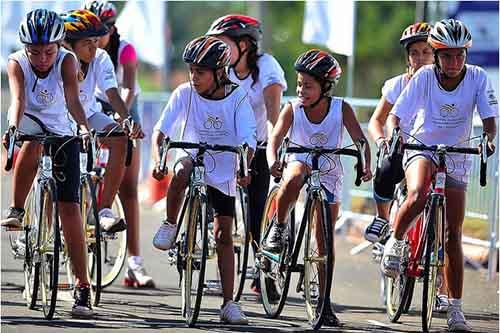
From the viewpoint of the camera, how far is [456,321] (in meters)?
10.8

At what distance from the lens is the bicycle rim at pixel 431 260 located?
10320 mm

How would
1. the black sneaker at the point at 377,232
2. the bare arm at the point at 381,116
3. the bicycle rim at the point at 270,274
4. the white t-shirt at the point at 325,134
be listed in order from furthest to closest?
the black sneaker at the point at 377,232 < the bare arm at the point at 381,116 < the bicycle rim at the point at 270,274 < the white t-shirt at the point at 325,134

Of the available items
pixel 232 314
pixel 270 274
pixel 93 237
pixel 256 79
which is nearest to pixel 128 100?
pixel 256 79

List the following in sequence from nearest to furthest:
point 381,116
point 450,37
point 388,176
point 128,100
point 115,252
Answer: point 450,37
point 388,176
point 381,116
point 128,100
point 115,252

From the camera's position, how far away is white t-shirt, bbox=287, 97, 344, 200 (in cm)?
1098

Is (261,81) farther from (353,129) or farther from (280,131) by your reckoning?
(353,129)

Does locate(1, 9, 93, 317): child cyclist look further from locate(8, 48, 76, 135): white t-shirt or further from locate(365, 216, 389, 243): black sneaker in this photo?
locate(365, 216, 389, 243): black sneaker

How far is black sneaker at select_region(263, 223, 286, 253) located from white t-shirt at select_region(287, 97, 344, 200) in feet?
1.54

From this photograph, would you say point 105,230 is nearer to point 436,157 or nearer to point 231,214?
point 231,214

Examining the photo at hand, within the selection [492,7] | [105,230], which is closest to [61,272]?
Result: [105,230]

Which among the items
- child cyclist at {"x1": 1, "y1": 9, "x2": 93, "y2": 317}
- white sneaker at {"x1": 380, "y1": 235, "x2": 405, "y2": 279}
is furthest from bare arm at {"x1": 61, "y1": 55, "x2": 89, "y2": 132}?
white sneaker at {"x1": 380, "y1": 235, "x2": 405, "y2": 279}

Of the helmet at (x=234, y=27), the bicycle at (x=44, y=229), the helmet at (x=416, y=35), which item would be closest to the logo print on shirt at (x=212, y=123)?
the bicycle at (x=44, y=229)

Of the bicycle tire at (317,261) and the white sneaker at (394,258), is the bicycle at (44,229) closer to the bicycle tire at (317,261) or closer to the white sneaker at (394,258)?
the bicycle tire at (317,261)

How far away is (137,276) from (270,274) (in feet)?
6.59
